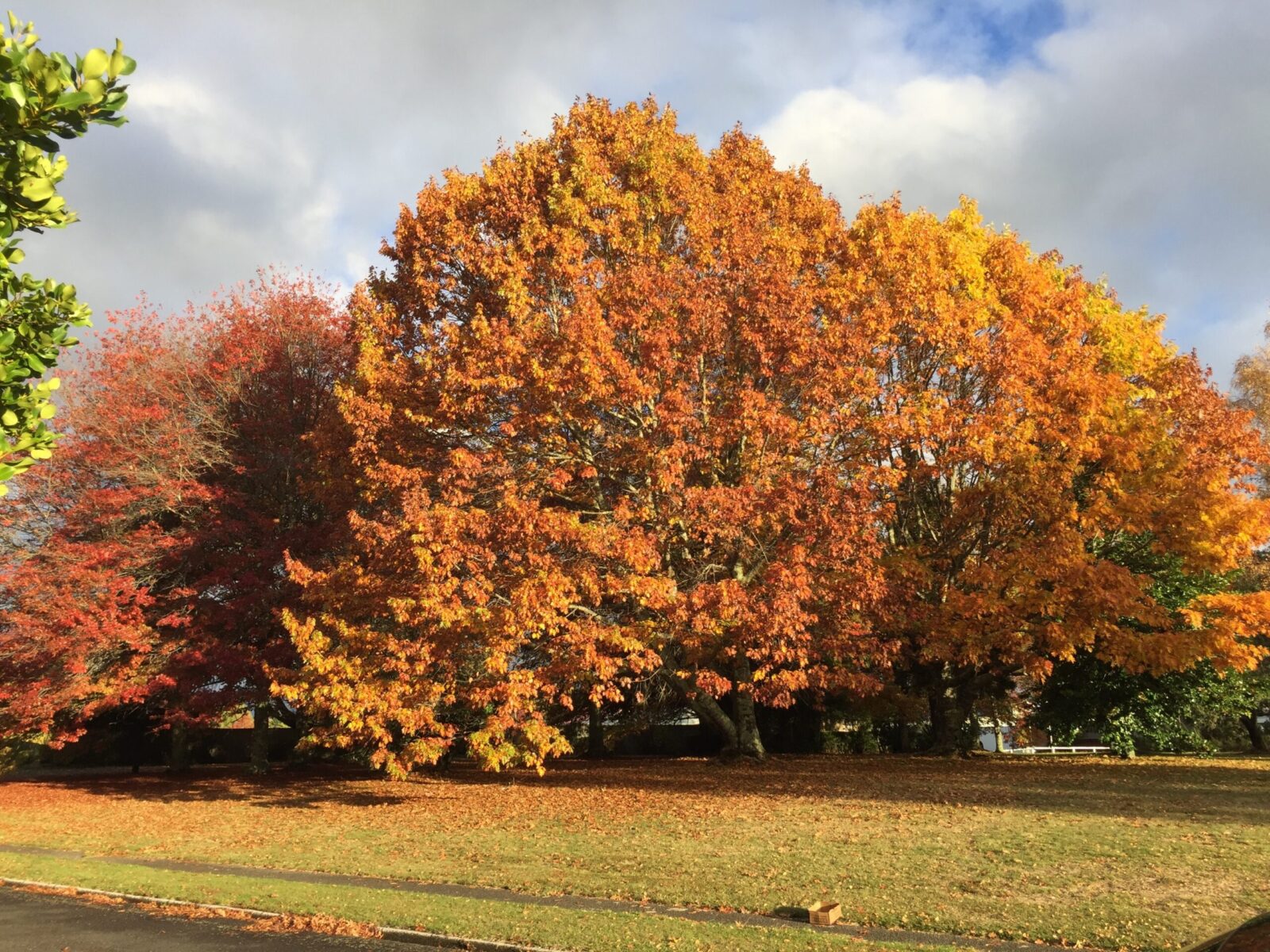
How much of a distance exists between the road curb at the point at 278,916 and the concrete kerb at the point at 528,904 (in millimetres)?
10

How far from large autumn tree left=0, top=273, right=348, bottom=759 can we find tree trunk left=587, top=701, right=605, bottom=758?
39.3 feet

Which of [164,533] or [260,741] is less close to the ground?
[164,533]

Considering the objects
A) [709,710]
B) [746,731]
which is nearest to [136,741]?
[709,710]

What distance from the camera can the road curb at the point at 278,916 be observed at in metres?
7.90

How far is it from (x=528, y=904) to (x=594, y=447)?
11239 mm

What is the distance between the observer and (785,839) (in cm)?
1262

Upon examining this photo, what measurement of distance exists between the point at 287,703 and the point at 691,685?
594 inches

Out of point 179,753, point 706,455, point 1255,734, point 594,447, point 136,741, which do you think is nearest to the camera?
point 706,455

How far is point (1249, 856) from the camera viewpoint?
10.1 m

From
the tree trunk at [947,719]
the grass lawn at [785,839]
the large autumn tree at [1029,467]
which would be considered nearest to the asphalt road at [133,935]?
the grass lawn at [785,839]

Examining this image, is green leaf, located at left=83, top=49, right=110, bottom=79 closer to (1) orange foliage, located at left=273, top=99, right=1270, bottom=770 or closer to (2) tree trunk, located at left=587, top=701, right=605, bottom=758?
(1) orange foliage, located at left=273, top=99, right=1270, bottom=770

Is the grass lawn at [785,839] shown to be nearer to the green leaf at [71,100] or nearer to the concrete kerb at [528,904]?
the concrete kerb at [528,904]

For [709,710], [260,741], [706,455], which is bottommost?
[260,741]

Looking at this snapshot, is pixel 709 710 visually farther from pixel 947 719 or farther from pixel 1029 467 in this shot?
pixel 1029 467
